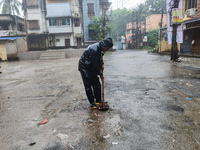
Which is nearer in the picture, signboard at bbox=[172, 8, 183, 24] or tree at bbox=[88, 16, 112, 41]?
signboard at bbox=[172, 8, 183, 24]

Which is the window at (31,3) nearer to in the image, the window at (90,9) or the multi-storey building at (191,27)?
the window at (90,9)

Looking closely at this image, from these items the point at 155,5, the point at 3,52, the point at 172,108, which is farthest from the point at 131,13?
the point at 172,108

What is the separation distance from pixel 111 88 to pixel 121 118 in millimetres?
2194

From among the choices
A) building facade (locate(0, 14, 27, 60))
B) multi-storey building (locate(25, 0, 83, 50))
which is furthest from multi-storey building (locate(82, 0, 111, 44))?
building facade (locate(0, 14, 27, 60))

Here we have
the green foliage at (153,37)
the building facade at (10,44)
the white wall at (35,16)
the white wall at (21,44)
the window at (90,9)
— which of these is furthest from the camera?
the green foliage at (153,37)

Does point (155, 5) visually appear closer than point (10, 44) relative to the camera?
No

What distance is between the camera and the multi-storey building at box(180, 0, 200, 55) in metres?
13.6

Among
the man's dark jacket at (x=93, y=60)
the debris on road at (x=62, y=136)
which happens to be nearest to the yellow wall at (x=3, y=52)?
the man's dark jacket at (x=93, y=60)

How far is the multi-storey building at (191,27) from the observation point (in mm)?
13555

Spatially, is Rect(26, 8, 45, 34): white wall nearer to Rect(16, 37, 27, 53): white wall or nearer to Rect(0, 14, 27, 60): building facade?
Rect(0, 14, 27, 60): building facade

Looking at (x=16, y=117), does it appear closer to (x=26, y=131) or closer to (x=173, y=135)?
(x=26, y=131)

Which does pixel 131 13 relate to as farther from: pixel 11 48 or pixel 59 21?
pixel 11 48

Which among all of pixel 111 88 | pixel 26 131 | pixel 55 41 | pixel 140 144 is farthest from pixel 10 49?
pixel 140 144

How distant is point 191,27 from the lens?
1355 cm
